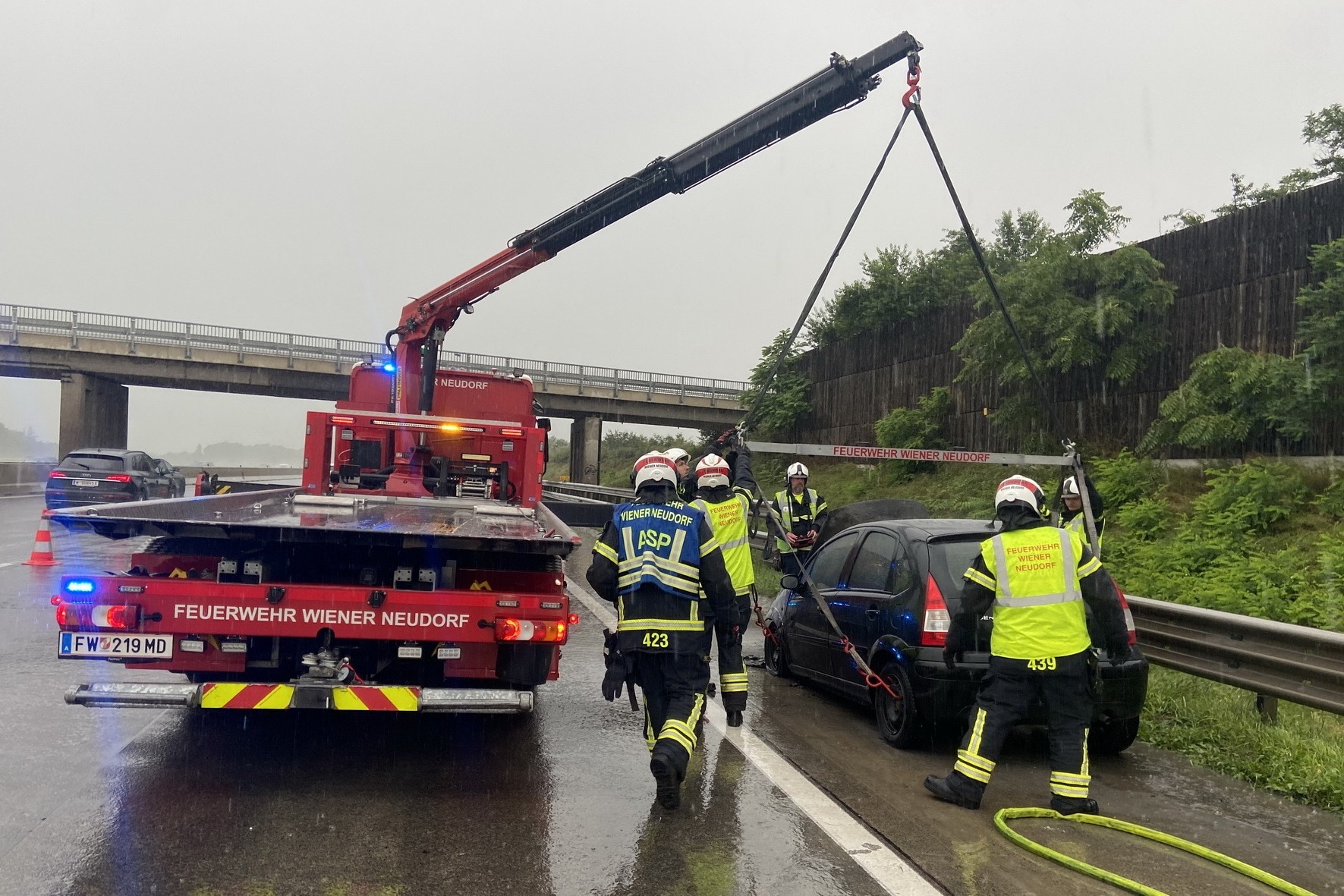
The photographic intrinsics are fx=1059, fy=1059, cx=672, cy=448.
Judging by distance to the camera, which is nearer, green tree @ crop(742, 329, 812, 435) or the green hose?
the green hose

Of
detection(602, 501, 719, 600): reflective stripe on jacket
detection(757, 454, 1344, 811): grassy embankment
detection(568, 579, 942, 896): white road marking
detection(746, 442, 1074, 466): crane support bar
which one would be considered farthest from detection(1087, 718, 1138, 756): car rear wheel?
detection(602, 501, 719, 600): reflective stripe on jacket

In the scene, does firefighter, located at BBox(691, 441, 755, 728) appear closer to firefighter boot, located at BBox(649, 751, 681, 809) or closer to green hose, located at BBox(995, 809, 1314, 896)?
firefighter boot, located at BBox(649, 751, 681, 809)

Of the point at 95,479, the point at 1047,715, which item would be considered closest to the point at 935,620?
the point at 1047,715

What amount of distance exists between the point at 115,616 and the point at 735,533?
386 cm

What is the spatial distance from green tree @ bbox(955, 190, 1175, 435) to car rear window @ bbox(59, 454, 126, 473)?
736 inches

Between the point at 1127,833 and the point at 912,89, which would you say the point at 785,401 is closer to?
the point at 912,89

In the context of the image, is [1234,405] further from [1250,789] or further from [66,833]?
[66,833]

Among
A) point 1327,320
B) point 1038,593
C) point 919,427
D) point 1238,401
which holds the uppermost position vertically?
point 1327,320

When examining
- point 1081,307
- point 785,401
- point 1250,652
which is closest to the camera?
point 1250,652

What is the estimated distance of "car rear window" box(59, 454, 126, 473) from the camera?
23.3 meters

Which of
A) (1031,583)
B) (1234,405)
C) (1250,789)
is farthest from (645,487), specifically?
(1234,405)

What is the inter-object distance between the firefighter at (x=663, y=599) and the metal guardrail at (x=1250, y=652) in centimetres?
317

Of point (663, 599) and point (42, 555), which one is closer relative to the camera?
point (663, 599)

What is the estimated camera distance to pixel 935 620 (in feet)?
19.7
